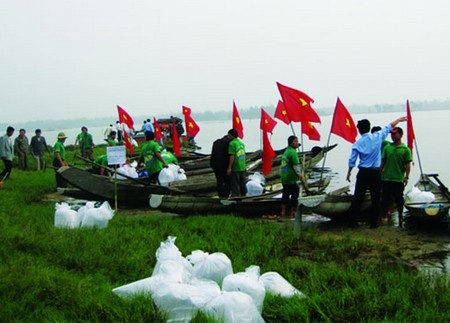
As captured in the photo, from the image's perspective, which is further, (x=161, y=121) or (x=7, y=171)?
(x=161, y=121)

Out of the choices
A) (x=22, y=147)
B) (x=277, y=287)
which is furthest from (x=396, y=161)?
(x=22, y=147)

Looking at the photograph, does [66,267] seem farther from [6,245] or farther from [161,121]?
[161,121]

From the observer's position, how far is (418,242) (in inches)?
297

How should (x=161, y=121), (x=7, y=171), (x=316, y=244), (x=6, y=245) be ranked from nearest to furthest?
1. (x=6, y=245)
2. (x=316, y=244)
3. (x=7, y=171)
4. (x=161, y=121)

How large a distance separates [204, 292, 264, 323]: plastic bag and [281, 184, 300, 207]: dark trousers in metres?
5.79

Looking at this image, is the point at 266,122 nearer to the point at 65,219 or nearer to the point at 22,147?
the point at 65,219

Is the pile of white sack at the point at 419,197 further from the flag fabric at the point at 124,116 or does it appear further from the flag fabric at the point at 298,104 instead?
the flag fabric at the point at 124,116

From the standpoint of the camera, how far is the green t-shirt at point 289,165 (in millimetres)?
8938

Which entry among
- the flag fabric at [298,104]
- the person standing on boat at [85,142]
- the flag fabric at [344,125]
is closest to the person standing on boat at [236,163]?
the flag fabric at [298,104]

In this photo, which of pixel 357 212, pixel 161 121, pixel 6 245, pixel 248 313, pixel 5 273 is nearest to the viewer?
pixel 248 313

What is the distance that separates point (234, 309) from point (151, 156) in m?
7.90

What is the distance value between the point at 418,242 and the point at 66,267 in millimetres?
5417

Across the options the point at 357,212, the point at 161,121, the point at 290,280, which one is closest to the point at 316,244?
the point at 357,212

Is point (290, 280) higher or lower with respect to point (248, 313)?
lower
